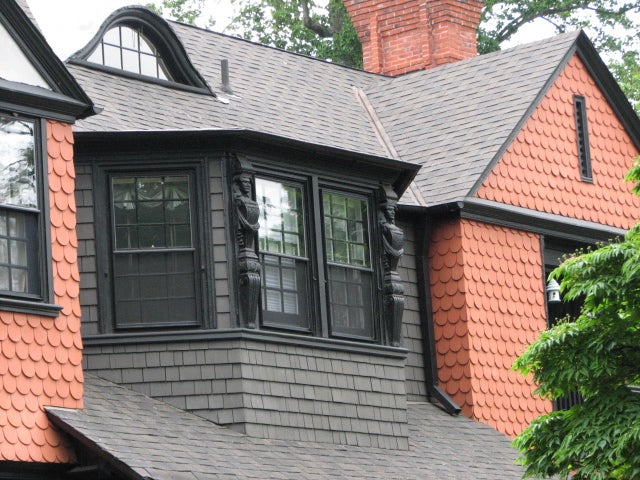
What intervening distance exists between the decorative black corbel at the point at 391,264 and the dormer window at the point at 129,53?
121 inches

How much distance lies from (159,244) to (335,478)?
315 centimetres

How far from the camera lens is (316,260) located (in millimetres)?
18562

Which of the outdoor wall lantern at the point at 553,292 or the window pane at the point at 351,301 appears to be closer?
the window pane at the point at 351,301

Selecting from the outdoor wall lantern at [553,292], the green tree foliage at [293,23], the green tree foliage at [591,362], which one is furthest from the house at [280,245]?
the green tree foliage at [293,23]

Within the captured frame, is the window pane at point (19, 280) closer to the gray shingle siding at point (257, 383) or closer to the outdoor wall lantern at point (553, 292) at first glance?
the gray shingle siding at point (257, 383)

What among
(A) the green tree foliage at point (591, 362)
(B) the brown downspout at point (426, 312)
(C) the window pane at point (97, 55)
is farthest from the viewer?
(B) the brown downspout at point (426, 312)

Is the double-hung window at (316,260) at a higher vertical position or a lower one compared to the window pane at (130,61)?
lower

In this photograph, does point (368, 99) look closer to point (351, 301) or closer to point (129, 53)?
point (129, 53)

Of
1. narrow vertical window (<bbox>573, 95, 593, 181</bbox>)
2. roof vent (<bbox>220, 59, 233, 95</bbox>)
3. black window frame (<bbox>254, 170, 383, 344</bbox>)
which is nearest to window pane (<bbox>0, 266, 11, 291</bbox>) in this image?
black window frame (<bbox>254, 170, 383, 344</bbox>)

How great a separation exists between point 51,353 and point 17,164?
1.83 m

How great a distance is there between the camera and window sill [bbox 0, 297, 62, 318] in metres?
15.4

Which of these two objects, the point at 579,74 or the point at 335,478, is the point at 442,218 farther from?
the point at 335,478

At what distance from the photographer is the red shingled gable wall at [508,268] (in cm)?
2089

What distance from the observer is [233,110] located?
20.0m
